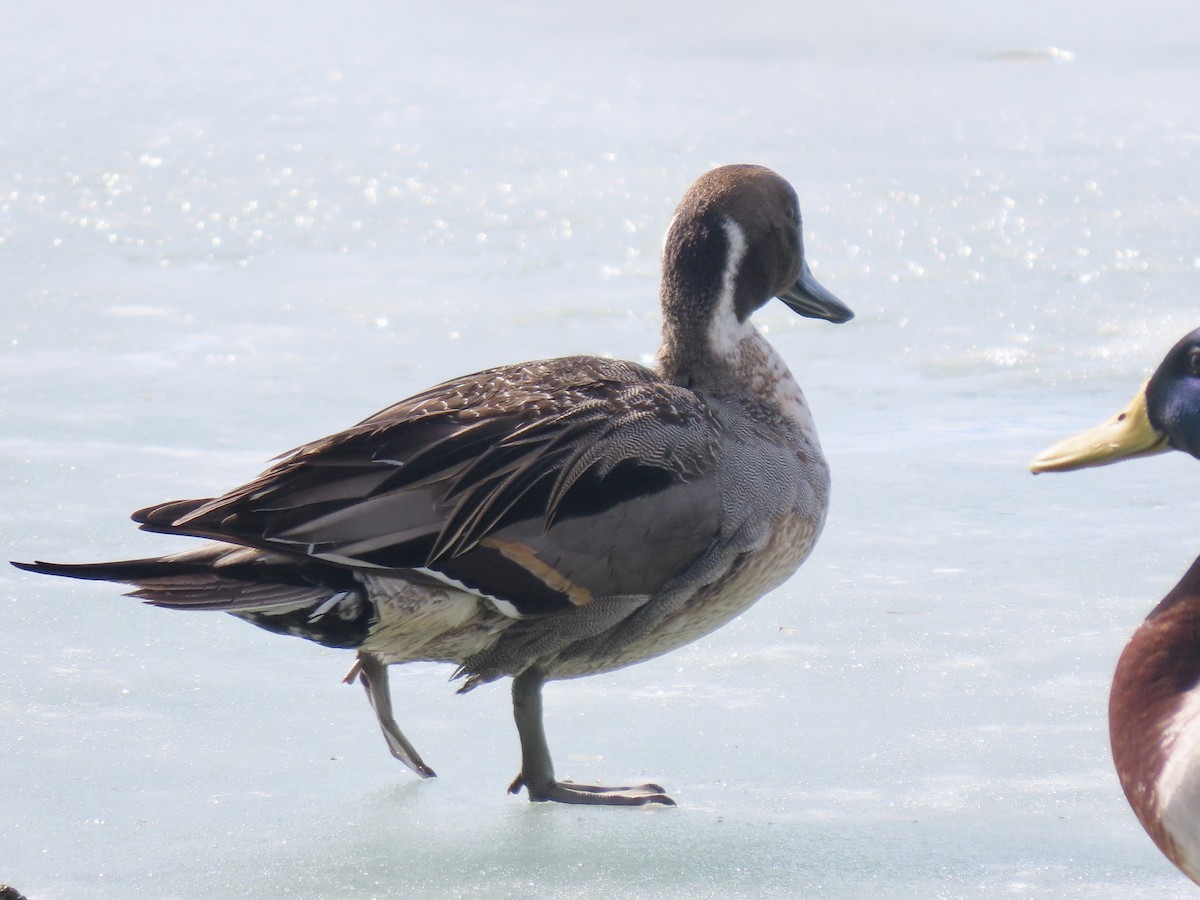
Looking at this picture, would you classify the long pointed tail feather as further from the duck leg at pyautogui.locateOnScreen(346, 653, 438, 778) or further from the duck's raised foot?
the duck's raised foot

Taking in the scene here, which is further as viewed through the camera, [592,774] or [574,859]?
[592,774]

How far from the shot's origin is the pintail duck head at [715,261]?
11.8ft

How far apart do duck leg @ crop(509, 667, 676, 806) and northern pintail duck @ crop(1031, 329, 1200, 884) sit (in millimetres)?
795

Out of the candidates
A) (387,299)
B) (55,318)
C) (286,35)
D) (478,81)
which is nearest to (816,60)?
(478,81)

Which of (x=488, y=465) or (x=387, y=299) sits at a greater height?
(x=488, y=465)

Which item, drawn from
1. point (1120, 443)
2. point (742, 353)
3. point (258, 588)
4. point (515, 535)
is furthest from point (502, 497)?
point (1120, 443)

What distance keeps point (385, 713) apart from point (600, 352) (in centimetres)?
258

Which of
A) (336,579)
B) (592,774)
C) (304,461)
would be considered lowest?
(592,774)

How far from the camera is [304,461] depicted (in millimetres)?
2889

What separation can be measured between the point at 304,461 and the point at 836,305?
5.10ft

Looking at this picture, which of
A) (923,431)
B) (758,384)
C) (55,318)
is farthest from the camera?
(55,318)

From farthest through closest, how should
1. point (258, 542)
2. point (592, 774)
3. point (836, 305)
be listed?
point (836, 305) < point (592, 774) < point (258, 542)

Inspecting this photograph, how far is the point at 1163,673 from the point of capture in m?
2.53

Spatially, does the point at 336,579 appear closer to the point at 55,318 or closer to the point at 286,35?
the point at 55,318
